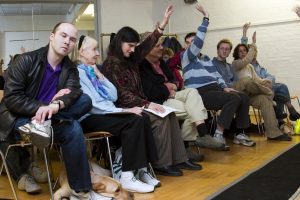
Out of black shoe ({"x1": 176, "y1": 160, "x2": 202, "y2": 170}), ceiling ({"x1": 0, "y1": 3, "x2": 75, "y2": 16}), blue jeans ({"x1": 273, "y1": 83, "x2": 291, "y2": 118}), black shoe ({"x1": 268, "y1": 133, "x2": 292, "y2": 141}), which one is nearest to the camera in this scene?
black shoe ({"x1": 176, "y1": 160, "x2": 202, "y2": 170})

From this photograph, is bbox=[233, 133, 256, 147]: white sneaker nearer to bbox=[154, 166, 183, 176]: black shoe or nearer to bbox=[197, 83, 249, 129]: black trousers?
bbox=[197, 83, 249, 129]: black trousers

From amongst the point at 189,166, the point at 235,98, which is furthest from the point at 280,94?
the point at 189,166

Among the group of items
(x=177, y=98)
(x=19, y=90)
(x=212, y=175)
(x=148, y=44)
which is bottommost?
(x=212, y=175)

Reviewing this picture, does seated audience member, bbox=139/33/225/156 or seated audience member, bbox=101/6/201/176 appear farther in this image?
seated audience member, bbox=139/33/225/156

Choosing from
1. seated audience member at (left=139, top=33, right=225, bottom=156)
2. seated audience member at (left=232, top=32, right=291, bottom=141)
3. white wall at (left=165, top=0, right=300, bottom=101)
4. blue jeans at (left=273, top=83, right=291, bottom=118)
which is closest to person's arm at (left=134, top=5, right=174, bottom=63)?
seated audience member at (left=139, top=33, right=225, bottom=156)

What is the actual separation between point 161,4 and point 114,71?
17.2 ft

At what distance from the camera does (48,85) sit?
7.66 feet

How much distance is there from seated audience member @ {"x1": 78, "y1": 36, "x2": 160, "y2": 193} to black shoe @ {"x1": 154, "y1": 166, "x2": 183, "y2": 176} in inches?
11.5

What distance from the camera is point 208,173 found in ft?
9.79

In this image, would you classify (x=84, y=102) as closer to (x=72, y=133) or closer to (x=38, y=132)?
(x=72, y=133)

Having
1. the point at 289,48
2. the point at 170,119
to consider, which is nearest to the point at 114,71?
the point at 170,119

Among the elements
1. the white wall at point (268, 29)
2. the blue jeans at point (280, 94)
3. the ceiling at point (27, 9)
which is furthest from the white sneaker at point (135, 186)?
the ceiling at point (27, 9)

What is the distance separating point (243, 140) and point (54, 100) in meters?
2.51

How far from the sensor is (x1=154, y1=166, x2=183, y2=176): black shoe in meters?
2.93
